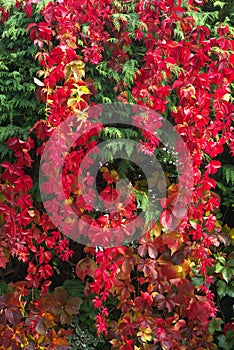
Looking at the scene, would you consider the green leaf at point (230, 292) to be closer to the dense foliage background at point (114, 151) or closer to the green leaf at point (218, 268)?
the dense foliage background at point (114, 151)

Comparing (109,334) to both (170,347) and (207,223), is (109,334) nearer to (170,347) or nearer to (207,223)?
(170,347)

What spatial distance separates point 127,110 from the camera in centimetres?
233

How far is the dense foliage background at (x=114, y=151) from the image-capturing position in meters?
2.16

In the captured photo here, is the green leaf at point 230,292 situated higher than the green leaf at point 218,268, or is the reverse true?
the green leaf at point 218,268

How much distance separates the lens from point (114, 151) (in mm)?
2309

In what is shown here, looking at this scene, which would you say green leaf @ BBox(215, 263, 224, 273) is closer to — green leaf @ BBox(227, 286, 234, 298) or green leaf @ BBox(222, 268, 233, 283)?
green leaf @ BBox(222, 268, 233, 283)

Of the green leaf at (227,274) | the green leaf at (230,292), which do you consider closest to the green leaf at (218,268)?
the green leaf at (227,274)

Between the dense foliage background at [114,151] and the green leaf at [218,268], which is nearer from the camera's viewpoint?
the dense foliage background at [114,151]

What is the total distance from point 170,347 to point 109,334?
0.31 m

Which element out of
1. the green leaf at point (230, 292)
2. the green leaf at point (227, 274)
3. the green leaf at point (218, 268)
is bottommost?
the green leaf at point (230, 292)

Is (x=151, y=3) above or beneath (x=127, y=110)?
above

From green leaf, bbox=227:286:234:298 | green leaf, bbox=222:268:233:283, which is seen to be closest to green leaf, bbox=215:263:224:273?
green leaf, bbox=222:268:233:283

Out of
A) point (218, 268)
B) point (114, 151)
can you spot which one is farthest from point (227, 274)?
point (114, 151)

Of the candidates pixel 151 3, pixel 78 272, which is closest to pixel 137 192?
pixel 78 272
